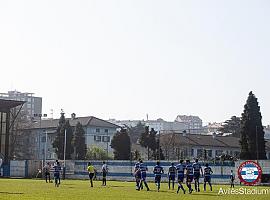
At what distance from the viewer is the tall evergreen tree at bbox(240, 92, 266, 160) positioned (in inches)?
2539

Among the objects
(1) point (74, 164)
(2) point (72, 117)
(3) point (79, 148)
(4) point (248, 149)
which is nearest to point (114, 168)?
(1) point (74, 164)

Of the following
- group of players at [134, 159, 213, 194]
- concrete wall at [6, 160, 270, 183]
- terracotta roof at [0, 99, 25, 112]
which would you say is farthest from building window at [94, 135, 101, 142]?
group of players at [134, 159, 213, 194]

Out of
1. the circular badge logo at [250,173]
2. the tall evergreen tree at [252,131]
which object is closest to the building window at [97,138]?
the tall evergreen tree at [252,131]

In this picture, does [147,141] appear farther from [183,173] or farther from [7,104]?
[183,173]

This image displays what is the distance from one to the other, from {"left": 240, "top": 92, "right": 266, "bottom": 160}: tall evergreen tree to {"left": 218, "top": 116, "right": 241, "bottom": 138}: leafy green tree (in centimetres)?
6292

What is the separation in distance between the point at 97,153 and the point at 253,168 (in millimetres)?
62221

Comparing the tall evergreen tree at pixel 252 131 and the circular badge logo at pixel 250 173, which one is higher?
the tall evergreen tree at pixel 252 131

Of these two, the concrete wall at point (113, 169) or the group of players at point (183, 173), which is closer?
the group of players at point (183, 173)

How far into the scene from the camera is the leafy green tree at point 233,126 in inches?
5106

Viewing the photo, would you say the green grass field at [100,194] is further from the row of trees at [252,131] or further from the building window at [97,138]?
the building window at [97,138]

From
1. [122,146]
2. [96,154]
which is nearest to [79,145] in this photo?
[96,154]

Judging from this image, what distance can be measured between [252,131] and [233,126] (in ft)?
228

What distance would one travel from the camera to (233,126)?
439 feet

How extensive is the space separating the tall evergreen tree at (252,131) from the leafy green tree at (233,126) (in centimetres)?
6292
